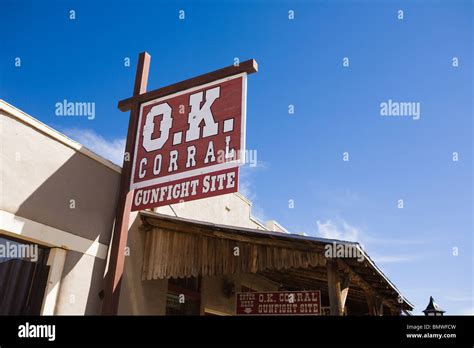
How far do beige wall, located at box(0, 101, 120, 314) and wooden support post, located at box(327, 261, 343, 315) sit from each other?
146 inches

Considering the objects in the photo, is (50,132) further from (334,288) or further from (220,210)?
(220,210)

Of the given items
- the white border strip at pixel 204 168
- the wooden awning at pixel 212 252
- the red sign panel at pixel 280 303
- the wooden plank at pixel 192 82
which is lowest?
the red sign panel at pixel 280 303

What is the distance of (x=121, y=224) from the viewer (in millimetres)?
6820

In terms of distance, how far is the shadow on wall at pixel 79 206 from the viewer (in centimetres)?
628

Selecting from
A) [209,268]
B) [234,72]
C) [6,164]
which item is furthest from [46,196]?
[234,72]

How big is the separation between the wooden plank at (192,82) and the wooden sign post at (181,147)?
0.6 inches

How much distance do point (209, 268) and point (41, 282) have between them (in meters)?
2.68

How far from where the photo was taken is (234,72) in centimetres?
658

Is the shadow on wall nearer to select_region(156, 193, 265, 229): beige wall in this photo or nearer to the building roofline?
the building roofline

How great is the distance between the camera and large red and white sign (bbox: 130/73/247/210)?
19.9ft

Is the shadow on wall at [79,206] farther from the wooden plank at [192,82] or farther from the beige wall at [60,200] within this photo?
the wooden plank at [192,82]

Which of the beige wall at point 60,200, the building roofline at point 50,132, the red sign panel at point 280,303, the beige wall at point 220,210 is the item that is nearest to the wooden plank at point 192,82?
the building roofline at point 50,132

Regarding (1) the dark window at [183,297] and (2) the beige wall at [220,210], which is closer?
(1) the dark window at [183,297]

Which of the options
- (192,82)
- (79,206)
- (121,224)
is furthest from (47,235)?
(192,82)
